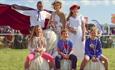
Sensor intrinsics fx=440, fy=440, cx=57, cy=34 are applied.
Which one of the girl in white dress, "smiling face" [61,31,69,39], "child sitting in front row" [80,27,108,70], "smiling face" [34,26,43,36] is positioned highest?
the girl in white dress

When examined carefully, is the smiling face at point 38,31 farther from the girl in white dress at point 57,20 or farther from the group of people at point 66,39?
the girl in white dress at point 57,20

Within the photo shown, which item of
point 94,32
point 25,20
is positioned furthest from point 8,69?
point 94,32

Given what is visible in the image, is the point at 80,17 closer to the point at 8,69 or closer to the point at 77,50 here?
the point at 77,50

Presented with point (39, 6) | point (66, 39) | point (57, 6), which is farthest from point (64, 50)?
point (39, 6)

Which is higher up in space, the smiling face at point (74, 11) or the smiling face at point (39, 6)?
the smiling face at point (39, 6)

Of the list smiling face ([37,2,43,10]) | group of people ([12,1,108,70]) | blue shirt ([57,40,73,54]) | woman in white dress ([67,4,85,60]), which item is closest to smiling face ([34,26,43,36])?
group of people ([12,1,108,70])

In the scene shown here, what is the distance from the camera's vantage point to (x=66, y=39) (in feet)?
28.4

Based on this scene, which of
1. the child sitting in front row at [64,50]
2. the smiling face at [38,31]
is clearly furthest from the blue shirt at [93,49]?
the smiling face at [38,31]

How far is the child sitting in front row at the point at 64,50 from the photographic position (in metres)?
8.36

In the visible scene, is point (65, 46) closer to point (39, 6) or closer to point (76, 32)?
point (76, 32)

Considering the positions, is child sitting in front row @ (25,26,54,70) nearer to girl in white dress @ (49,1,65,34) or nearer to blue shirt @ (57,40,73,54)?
blue shirt @ (57,40,73,54)

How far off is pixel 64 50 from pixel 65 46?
9 cm

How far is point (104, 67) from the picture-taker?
8.40 metres

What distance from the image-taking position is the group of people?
8.39 meters
